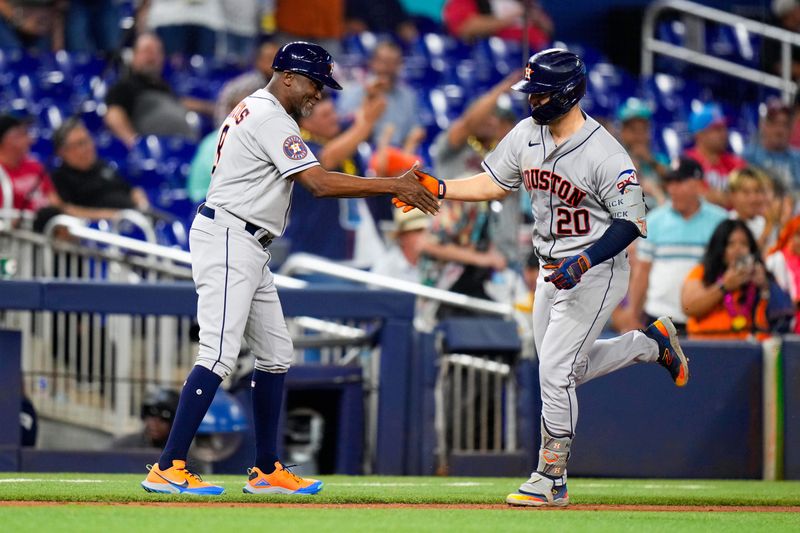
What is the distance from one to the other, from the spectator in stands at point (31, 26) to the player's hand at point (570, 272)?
860 centimetres

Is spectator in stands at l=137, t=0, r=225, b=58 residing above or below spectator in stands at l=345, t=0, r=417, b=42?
below

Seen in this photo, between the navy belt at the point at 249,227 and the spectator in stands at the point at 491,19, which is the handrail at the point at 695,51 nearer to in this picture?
the spectator in stands at the point at 491,19

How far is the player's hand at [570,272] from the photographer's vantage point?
5.57 meters

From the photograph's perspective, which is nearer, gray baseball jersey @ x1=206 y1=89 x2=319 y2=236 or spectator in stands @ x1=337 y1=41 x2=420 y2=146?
gray baseball jersey @ x1=206 y1=89 x2=319 y2=236

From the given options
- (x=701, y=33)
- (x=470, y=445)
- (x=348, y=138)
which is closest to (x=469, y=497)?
(x=470, y=445)

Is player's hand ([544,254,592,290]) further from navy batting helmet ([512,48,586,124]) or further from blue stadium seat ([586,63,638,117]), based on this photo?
blue stadium seat ([586,63,638,117])

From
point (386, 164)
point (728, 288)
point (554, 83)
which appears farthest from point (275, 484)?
point (386, 164)

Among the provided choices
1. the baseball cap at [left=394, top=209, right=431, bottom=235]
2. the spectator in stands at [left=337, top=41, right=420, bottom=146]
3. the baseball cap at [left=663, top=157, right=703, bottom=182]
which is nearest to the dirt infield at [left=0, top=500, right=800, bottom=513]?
the baseball cap at [left=663, top=157, right=703, bottom=182]

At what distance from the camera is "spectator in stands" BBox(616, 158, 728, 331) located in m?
9.01

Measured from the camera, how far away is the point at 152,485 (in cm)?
560

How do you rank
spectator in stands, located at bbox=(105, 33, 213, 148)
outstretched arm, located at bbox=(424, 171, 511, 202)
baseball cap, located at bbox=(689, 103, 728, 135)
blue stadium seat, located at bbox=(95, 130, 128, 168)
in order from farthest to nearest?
1. spectator in stands, located at bbox=(105, 33, 213, 148)
2. blue stadium seat, located at bbox=(95, 130, 128, 168)
3. baseball cap, located at bbox=(689, 103, 728, 135)
4. outstretched arm, located at bbox=(424, 171, 511, 202)

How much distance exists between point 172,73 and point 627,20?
526cm

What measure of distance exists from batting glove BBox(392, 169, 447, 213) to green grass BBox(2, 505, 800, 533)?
1.37 metres

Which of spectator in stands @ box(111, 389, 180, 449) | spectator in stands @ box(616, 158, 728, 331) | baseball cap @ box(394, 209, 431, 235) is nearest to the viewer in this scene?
spectator in stands @ box(111, 389, 180, 449)
